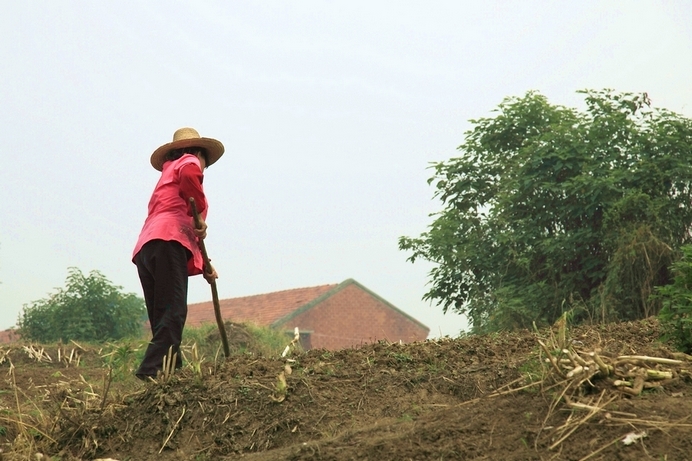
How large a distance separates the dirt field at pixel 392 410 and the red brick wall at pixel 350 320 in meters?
25.6

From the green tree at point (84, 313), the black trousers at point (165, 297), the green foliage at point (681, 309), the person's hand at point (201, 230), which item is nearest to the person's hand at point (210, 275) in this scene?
the black trousers at point (165, 297)

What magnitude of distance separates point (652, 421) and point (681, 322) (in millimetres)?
1378

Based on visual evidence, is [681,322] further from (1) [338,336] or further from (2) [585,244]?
(1) [338,336]

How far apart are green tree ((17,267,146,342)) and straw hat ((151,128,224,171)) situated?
1090 cm

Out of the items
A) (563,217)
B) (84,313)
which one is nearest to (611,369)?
(563,217)

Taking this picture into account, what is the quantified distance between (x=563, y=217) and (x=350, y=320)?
65.9ft

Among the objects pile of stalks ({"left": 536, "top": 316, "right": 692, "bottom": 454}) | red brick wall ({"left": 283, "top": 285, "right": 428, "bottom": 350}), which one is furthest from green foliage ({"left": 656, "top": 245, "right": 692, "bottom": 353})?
red brick wall ({"left": 283, "top": 285, "right": 428, "bottom": 350})

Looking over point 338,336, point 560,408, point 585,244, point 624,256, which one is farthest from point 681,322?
point 338,336

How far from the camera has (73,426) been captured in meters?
5.84

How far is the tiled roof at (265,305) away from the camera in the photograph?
32.5 m

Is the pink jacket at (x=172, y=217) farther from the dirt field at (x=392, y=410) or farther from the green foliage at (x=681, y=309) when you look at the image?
the green foliage at (x=681, y=309)

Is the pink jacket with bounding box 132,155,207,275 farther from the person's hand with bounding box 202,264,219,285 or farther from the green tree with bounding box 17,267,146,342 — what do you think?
the green tree with bounding box 17,267,146,342

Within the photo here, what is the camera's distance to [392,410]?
5043 millimetres

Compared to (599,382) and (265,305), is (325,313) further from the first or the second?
(599,382)
